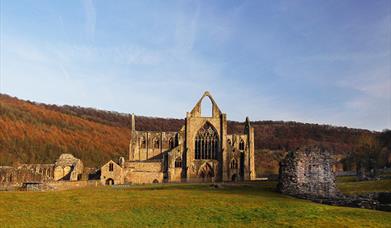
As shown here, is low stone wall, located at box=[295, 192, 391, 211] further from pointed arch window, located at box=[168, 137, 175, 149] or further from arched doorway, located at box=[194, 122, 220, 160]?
pointed arch window, located at box=[168, 137, 175, 149]

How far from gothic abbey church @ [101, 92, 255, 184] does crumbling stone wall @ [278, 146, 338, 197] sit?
4129cm

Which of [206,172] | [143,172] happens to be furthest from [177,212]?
[206,172]

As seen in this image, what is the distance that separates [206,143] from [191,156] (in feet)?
13.9

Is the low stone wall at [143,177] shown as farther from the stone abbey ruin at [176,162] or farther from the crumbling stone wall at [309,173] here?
the crumbling stone wall at [309,173]

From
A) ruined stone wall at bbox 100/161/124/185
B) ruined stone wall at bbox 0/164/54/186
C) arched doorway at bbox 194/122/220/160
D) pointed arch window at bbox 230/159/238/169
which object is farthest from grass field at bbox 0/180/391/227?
arched doorway at bbox 194/122/220/160

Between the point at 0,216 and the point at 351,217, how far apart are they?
842 inches

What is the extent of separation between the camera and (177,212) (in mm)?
27484

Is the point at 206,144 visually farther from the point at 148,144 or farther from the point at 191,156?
the point at 148,144

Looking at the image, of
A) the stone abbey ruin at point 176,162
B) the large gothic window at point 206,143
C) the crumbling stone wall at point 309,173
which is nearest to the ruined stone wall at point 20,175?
the stone abbey ruin at point 176,162

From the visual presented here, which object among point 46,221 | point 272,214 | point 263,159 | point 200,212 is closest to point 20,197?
point 46,221

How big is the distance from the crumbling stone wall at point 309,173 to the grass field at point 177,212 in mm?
4292

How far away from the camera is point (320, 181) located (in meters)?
37.5

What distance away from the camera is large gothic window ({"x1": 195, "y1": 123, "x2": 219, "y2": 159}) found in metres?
85.4

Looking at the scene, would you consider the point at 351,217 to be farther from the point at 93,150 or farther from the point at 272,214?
the point at 93,150
